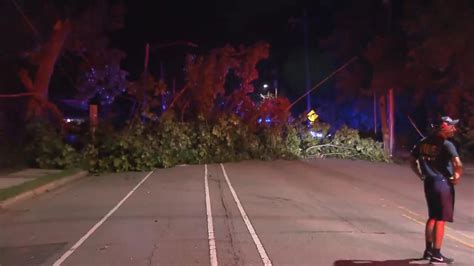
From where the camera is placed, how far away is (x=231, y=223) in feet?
34.5

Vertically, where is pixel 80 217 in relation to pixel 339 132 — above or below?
below

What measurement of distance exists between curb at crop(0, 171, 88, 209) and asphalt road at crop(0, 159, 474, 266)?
0.28m

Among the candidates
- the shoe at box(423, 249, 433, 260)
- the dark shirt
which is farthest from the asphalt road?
the dark shirt

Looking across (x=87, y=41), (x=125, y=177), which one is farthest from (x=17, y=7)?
(x=125, y=177)

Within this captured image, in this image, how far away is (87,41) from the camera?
89.2 feet

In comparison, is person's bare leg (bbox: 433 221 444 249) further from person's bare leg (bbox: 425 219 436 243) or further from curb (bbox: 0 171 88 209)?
curb (bbox: 0 171 88 209)

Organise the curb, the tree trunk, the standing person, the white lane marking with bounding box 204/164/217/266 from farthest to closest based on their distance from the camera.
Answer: the tree trunk < the curb < the white lane marking with bounding box 204/164/217/266 < the standing person

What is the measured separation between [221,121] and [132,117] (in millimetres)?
3980

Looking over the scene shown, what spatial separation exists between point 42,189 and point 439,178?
1199 centimetres

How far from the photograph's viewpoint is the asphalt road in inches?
313

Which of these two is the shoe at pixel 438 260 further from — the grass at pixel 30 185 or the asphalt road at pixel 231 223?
the grass at pixel 30 185

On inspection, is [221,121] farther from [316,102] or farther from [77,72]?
[316,102]

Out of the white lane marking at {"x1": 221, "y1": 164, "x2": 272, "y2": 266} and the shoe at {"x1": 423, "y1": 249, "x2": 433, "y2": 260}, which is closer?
the shoe at {"x1": 423, "y1": 249, "x2": 433, "y2": 260}

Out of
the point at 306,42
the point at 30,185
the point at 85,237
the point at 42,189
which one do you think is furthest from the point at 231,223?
the point at 306,42
